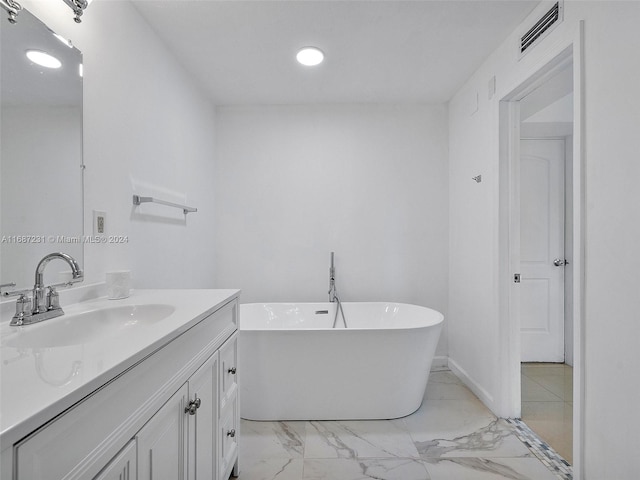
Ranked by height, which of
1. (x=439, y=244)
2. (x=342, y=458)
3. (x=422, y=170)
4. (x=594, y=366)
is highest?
(x=422, y=170)

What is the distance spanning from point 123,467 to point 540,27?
2446 millimetres

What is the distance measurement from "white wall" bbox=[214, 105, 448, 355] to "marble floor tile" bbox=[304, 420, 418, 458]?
1.13 meters

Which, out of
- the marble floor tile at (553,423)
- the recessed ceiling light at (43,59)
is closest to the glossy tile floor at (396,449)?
the marble floor tile at (553,423)

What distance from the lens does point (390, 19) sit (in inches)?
72.7

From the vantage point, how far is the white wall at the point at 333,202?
299 cm

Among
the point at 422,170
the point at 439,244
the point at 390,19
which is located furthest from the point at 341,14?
the point at 439,244

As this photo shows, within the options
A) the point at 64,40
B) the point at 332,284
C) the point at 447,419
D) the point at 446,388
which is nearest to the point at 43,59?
the point at 64,40

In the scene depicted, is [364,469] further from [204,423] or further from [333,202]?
[333,202]

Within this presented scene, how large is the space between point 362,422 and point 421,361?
1.77 feet

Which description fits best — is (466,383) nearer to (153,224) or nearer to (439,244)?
(439,244)

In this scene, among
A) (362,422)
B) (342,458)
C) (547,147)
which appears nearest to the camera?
(342,458)

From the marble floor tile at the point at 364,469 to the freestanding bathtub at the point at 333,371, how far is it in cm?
39

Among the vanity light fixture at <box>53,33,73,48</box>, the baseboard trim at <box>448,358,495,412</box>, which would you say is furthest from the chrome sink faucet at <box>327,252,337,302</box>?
the vanity light fixture at <box>53,33,73,48</box>

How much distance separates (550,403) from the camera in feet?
7.57
